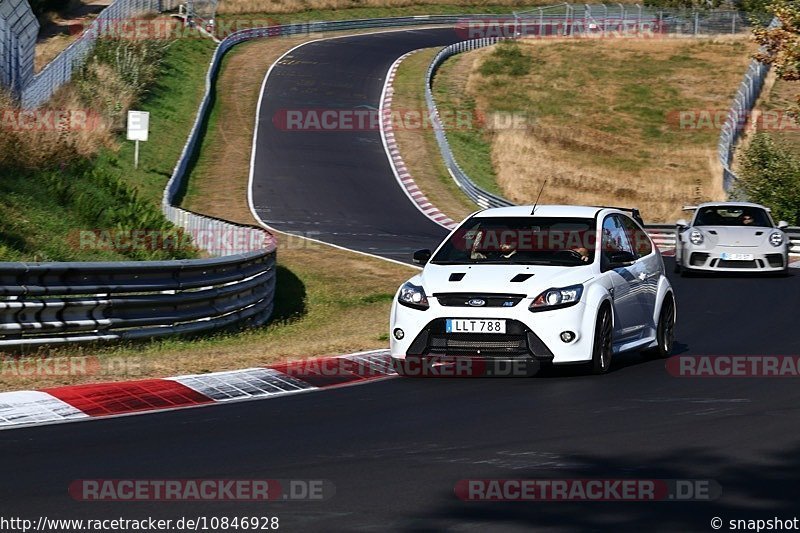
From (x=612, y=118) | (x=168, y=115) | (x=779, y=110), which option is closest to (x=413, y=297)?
(x=168, y=115)

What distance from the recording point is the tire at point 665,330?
43.4 feet

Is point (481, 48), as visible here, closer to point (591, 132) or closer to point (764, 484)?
point (591, 132)

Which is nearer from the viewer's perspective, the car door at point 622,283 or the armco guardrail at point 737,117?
the car door at point 622,283

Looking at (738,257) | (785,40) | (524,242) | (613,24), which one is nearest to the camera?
(524,242)

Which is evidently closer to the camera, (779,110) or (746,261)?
(746,261)

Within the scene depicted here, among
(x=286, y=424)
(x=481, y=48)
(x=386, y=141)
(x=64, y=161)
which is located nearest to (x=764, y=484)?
(x=286, y=424)

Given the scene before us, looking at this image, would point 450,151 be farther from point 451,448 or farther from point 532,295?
point 451,448

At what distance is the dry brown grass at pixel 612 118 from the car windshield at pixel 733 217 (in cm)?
1690

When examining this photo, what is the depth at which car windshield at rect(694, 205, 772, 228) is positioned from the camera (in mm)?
24516

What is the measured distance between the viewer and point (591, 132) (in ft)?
175

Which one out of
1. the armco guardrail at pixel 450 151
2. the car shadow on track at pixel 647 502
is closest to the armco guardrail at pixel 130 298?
the car shadow on track at pixel 647 502

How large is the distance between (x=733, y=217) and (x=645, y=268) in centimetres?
1249

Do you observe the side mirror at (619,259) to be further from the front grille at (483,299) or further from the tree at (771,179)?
the tree at (771,179)

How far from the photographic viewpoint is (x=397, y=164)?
4294 cm
